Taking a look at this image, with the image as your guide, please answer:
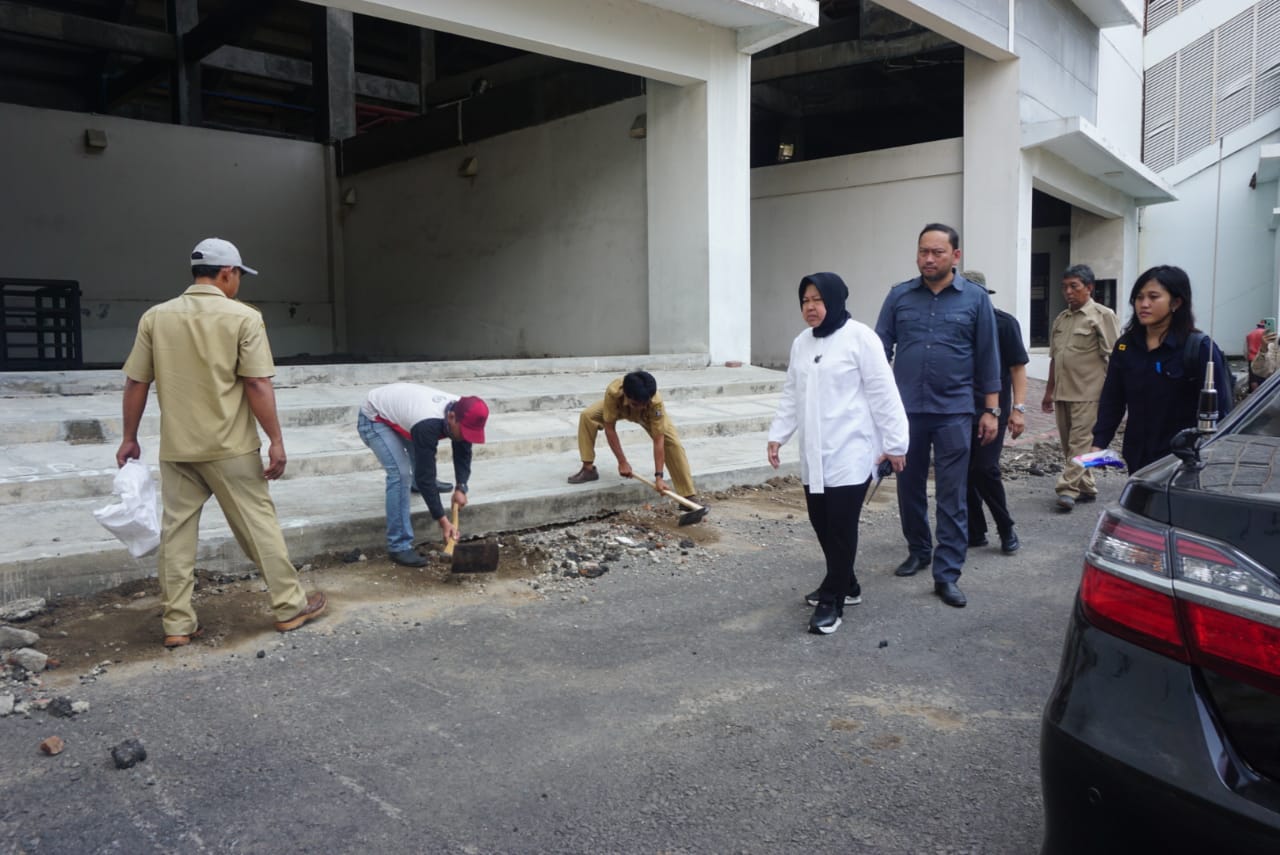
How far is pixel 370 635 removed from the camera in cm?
402

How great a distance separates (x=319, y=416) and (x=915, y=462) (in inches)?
182

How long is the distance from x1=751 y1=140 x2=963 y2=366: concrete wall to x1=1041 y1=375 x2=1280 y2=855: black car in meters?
12.5

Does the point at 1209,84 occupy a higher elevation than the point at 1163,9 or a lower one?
lower

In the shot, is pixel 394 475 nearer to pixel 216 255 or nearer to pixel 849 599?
pixel 216 255

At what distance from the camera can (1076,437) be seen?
691 cm

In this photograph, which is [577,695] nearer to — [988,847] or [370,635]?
[370,635]

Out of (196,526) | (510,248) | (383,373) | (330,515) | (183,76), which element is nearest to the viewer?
(196,526)

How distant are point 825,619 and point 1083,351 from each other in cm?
392

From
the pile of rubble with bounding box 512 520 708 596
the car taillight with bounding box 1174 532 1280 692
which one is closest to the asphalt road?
the pile of rubble with bounding box 512 520 708 596

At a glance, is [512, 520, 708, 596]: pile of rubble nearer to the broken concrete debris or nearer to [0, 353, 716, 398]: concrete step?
the broken concrete debris

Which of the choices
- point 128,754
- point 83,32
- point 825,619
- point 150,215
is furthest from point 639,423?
point 83,32

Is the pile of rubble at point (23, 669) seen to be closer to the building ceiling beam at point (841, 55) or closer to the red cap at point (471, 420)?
the red cap at point (471, 420)

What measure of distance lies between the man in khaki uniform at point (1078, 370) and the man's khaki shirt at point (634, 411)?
3089 mm

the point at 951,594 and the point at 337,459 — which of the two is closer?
the point at 951,594
